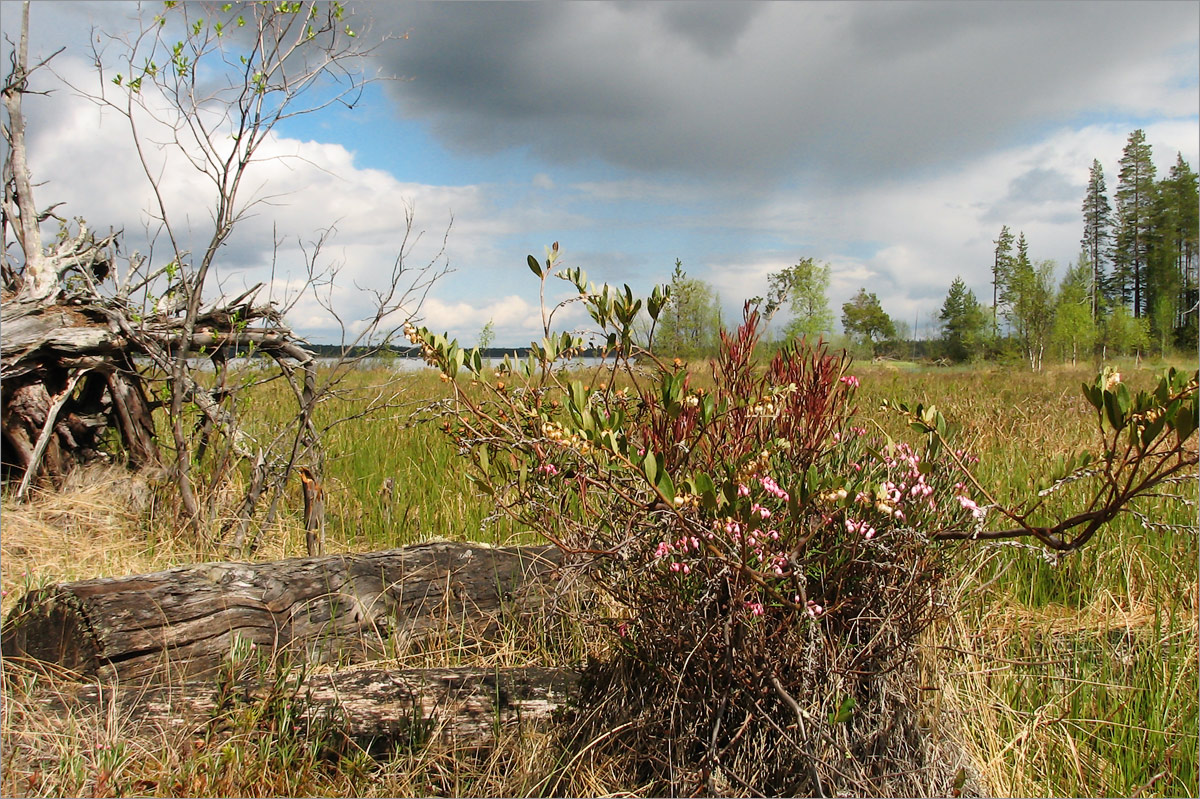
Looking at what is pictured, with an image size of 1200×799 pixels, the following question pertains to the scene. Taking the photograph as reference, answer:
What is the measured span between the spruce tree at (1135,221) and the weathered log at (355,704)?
240ft

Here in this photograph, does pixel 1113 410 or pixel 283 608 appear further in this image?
pixel 283 608

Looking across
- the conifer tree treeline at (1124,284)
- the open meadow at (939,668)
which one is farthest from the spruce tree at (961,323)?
the open meadow at (939,668)

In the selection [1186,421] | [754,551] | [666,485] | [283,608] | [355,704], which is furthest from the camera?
[283,608]

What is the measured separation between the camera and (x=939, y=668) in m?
2.41

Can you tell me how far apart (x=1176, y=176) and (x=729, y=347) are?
77029mm

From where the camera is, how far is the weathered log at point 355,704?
2475 mm

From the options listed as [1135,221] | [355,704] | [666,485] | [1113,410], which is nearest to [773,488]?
[666,485]

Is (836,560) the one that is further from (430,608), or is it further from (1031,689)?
(430,608)

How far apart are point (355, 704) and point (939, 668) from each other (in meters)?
1.99

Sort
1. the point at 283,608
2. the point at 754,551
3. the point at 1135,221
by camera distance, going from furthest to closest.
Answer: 1. the point at 1135,221
2. the point at 283,608
3. the point at 754,551

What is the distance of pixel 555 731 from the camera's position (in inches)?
98.5

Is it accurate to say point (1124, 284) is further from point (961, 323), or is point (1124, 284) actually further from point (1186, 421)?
point (1186, 421)

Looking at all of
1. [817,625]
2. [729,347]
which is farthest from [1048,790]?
[729,347]

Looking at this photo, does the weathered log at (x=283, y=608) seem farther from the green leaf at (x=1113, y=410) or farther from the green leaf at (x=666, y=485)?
the green leaf at (x=1113, y=410)
